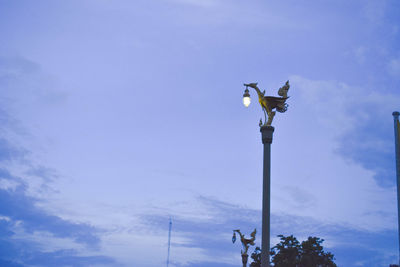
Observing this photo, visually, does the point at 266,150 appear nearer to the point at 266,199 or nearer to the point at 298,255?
the point at 266,199

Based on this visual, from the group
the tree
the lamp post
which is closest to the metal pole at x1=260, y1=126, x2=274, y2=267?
the lamp post

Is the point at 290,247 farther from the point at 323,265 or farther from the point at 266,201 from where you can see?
the point at 266,201

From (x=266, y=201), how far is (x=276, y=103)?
11.2 feet

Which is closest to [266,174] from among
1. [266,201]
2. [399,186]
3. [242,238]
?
[266,201]

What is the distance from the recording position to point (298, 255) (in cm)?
6262

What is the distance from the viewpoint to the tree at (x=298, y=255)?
61.2 m

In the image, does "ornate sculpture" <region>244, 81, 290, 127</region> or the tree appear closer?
"ornate sculpture" <region>244, 81, 290, 127</region>

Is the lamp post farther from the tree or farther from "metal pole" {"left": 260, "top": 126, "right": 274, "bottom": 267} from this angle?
the tree

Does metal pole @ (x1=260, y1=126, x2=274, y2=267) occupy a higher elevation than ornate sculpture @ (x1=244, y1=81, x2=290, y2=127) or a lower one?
lower

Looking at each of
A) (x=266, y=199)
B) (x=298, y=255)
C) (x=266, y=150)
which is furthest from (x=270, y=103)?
(x=298, y=255)

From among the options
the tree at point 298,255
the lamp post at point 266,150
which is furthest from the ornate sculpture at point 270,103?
the tree at point 298,255

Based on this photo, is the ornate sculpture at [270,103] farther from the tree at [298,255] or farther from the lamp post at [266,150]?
the tree at [298,255]

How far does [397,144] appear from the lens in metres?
15.0

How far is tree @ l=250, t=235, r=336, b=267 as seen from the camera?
6119cm
